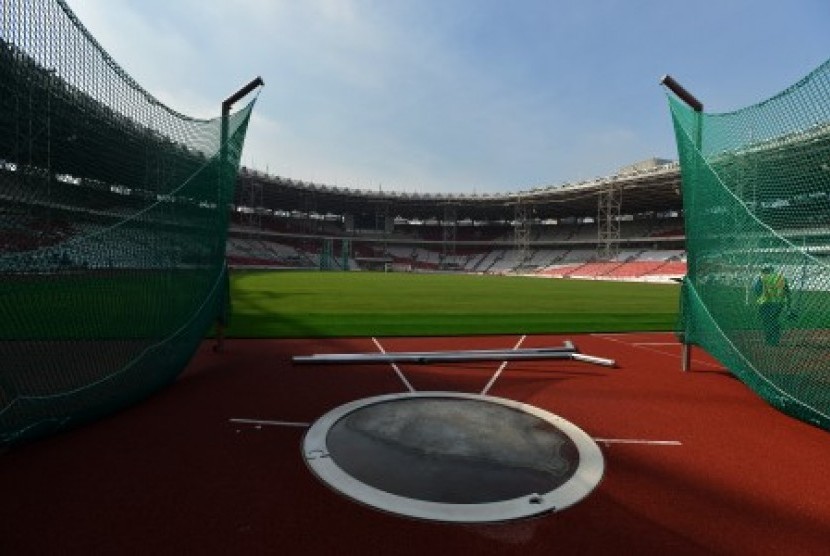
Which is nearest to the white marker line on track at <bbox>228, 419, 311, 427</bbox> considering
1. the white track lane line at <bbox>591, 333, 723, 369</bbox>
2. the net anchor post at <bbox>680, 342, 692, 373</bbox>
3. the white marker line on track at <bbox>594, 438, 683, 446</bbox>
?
the white marker line on track at <bbox>594, 438, 683, 446</bbox>

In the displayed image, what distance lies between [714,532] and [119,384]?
5.48 m

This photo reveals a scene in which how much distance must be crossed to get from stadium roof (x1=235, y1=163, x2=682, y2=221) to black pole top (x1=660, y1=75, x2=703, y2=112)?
4469 centimetres

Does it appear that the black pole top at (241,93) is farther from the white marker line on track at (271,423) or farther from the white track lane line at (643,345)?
the white track lane line at (643,345)

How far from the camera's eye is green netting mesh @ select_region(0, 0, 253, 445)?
4477 millimetres

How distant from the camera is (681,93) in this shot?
25.5 ft

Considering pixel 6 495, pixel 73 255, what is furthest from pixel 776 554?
pixel 73 255

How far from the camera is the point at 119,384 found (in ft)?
18.5

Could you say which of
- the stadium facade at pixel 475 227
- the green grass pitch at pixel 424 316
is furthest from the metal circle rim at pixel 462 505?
the stadium facade at pixel 475 227

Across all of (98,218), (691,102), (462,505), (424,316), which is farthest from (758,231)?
(424,316)

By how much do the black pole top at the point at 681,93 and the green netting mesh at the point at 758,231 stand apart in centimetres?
13

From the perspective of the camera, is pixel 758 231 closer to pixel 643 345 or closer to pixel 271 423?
pixel 643 345

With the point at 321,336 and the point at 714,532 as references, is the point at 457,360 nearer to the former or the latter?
the point at 321,336

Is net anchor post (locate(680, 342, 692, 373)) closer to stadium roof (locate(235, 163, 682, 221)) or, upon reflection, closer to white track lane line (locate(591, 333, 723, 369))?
white track lane line (locate(591, 333, 723, 369))

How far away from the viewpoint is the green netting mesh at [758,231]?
6.41 meters
